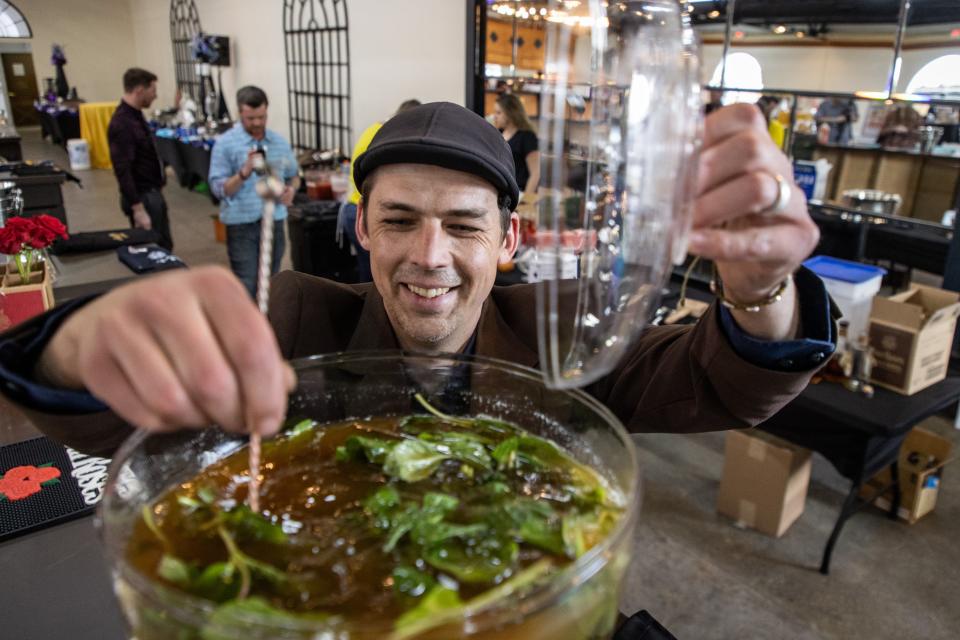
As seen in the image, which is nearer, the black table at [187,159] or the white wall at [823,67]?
the white wall at [823,67]

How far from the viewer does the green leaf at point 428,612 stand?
0.40 meters

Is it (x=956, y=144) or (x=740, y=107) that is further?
(x=956, y=144)

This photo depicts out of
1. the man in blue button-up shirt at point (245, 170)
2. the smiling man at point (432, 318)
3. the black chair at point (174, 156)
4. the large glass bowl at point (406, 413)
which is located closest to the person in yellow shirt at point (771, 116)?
the man in blue button-up shirt at point (245, 170)

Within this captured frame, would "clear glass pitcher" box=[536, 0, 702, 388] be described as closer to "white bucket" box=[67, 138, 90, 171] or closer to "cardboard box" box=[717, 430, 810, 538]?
"cardboard box" box=[717, 430, 810, 538]

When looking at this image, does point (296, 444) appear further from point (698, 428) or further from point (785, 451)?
point (785, 451)

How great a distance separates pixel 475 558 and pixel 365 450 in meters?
0.22

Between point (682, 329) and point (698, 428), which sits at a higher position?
point (682, 329)

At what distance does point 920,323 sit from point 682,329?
170cm

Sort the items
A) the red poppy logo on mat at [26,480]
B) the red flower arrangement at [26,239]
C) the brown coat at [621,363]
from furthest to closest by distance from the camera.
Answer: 1. the red flower arrangement at [26,239]
2. the red poppy logo on mat at [26,480]
3. the brown coat at [621,363]

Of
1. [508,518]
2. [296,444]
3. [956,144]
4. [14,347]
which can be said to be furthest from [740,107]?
[956,144]

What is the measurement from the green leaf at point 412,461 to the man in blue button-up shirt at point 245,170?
3.70m

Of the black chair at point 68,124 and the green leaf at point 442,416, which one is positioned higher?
the green leaf at point 442,416

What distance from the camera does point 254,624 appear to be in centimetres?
39

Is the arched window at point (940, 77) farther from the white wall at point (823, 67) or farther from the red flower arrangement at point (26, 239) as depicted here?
the red flower arrangement at point (26, 239)
